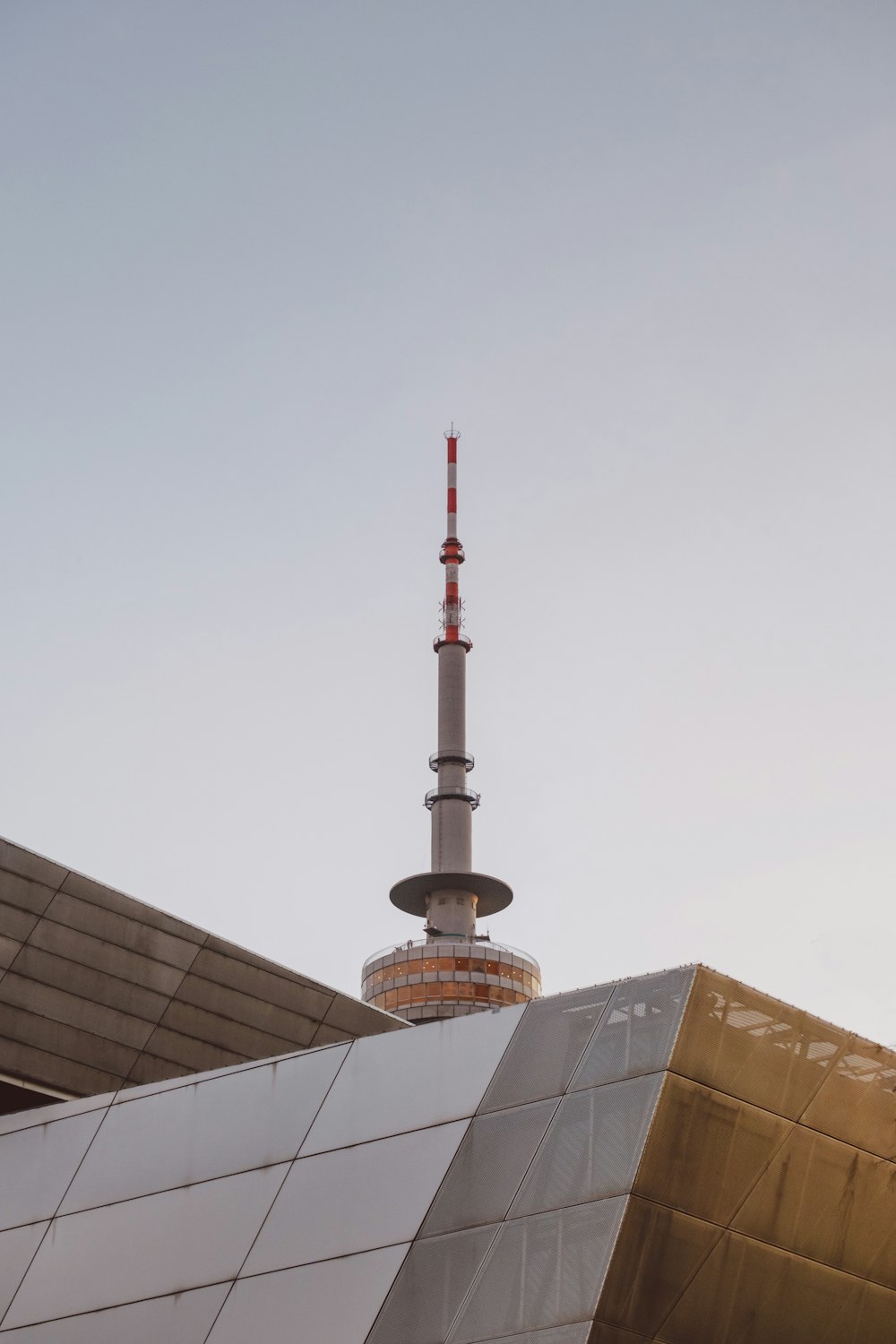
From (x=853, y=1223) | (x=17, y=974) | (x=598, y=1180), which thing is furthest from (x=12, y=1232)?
(x=853, y=1223)

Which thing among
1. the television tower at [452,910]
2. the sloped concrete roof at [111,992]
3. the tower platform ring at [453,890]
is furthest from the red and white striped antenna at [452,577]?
the sloped concrete roof at [111,992]

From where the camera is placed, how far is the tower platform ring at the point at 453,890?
431 feet

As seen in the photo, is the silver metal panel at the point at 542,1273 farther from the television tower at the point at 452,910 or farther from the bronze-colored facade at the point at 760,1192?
the television tower at the point at 452,910

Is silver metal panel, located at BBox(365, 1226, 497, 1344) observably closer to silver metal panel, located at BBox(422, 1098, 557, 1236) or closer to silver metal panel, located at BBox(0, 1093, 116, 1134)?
silver metal panel, located at BBox(422, 1098, 557, 1236)

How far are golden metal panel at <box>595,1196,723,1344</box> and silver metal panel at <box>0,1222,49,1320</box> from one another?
1027 cm

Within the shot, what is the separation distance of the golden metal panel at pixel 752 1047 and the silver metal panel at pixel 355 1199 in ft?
10.7

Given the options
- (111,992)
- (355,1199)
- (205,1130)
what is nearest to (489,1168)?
(355,1199)

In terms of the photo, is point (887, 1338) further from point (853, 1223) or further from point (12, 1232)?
point (12, 1232)

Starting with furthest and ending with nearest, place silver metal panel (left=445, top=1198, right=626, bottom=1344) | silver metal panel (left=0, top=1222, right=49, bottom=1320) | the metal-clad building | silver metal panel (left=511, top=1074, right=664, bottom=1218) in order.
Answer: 1. silver metal panel (left=0, top=1222, right=49, bottom=1320)
2. the metal-clad building
3. silver metal panel (left=511, top=1074, right=664, bottom=1218)
4. silver metal panel (left=445, top=1198, right=626, bottom=1344)

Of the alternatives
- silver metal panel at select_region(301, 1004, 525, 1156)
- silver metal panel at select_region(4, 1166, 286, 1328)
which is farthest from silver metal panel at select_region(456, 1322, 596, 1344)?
silver metal panel at select_region(4, 1166, 286, 1328)

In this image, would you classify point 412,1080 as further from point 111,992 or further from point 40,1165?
point 111,992

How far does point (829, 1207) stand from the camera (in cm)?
1938

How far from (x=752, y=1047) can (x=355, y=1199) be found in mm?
5492

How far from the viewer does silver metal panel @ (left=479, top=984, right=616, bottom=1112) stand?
1873 cm
